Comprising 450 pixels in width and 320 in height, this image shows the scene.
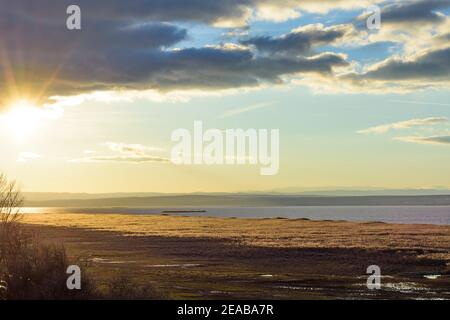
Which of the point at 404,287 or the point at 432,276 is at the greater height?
the point at 404,287

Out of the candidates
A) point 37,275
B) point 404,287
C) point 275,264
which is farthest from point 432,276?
point 37,275

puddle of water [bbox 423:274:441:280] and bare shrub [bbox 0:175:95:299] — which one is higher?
bare shrub [bbox 0:175:95:299]

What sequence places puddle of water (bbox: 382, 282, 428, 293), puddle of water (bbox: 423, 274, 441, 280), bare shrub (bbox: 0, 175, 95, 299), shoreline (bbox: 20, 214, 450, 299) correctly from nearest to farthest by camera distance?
1. bare shrub (bbox: 0, 175, 95, 299)
2. shoreline (bbox: 20, 214, 450, 299)
3. puddle of water (bbox: 382, 282, 428, 293)
4. puddle of water (bbox: 423, 274, 441, 280)

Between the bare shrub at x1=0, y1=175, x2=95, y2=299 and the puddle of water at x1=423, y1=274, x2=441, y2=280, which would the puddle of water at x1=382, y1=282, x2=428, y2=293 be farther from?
the bare shrub at x1=0, y1=175, x2=95, y2=299

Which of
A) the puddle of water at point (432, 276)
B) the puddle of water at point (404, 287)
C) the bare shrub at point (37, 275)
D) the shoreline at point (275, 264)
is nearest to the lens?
the bare shrub at point (37, 275)

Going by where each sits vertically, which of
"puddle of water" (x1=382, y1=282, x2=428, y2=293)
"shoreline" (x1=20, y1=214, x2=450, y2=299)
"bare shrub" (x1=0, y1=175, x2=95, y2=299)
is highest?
"bare shrub" (x1=0, y1=175, x2=95, y2=299)

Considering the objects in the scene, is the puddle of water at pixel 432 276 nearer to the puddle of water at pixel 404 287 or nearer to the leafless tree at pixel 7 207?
the puddle of water at pixel 404 287

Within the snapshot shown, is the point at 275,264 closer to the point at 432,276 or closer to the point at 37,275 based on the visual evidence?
the point at 432,276

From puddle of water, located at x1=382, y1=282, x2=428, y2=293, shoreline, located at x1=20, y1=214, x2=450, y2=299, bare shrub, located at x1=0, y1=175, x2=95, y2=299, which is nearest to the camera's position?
bare shrub, located at x1=0, y1=175, x2=95, y2=299

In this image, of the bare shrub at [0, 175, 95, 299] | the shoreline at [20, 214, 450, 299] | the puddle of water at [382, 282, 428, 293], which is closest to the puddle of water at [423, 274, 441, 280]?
the shoreline at [20, 214, 450, 299]

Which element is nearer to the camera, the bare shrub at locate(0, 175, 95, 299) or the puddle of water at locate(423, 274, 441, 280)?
the bare shrub at locate(0, 175, 95, 299)

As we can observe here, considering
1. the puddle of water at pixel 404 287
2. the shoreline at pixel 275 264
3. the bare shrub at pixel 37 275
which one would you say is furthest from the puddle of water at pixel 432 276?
the bare shrub at pixel 37 275
